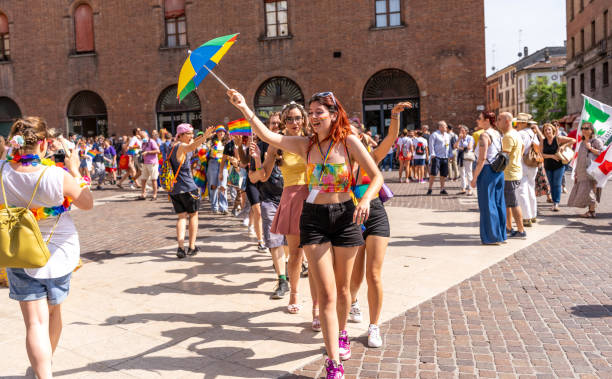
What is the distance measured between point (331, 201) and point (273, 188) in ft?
8.27

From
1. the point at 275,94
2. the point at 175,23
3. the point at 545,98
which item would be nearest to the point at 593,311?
the point at 275,94

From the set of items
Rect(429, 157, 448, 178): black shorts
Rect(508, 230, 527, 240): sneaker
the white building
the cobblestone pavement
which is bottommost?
the cobblestone pavement

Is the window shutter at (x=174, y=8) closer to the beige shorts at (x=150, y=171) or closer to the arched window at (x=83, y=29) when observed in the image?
the arched window at (x=83, y=29)

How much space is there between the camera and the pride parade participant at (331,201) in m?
3.49

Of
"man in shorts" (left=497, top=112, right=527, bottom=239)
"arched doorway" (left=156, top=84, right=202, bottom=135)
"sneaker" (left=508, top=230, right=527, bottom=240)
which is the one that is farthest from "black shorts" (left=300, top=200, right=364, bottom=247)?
"arched doorway" (left=156, top=84, right=202, bottom=135)

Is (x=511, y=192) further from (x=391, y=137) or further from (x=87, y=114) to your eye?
(x=87, y=114)

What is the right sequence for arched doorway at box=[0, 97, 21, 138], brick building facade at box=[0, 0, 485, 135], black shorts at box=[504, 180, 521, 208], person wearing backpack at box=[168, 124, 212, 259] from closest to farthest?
person wearing backpack at box=[168, 124, 212, 259] → black shorts at box=[504, 180, 521, 208] → brick building facade at box=[0, 0, 485, 135] → arched doorway at box=[0, 97, 21, 138]

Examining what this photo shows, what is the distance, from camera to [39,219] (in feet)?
10.9

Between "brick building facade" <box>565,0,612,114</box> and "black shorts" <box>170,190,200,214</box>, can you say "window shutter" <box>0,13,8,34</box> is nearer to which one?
"black shorts" <box>170,190,200,214</box>

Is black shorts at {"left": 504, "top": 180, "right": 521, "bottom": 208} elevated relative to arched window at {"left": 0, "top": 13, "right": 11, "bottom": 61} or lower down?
lower down

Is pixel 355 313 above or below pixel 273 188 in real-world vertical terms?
below

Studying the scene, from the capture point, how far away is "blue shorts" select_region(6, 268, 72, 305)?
10.5 feet

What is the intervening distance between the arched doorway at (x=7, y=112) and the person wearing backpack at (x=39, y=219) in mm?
28315

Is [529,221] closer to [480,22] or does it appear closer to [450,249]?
[450,249]
